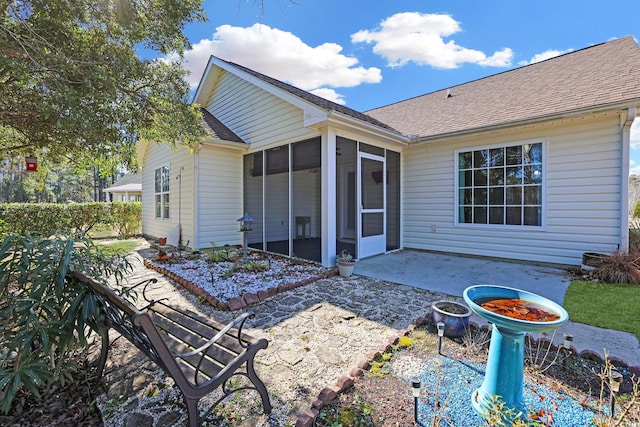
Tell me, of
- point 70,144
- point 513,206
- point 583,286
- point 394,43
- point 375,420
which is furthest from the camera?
point 394,43

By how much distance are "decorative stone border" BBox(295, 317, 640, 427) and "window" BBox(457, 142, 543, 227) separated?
4.40m

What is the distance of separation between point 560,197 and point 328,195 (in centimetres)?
486

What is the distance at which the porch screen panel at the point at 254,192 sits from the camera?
832 centimetres

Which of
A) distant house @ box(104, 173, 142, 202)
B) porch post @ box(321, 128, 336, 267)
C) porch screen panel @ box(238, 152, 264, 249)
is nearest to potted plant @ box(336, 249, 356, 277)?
porch post @ box(321, 128, 336, 267)

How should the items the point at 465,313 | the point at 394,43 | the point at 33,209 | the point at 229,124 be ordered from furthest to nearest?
1. the point at 33,209
2. the point at 394,43
3. the point at 229,124
4. the point at 465,313

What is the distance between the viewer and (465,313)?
3.23 m

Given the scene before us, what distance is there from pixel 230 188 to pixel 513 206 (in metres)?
7.45

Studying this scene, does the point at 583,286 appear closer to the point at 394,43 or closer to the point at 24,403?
the point at 24,403

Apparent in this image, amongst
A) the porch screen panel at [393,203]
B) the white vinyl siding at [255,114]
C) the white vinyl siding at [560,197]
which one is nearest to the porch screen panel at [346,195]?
the white vinyl siding at [255,114]

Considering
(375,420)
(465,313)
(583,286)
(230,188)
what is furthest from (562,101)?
(230,188)

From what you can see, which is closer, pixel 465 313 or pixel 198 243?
pixel 465 313

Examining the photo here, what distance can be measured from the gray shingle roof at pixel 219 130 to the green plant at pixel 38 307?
630cm

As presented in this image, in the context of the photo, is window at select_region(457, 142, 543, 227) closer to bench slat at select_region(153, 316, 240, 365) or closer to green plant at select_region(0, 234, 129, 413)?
bench slat at select_region(153, 316, 240, 365)

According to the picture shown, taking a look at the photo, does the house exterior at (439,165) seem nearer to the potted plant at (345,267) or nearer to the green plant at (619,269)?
the green plant at (619,269)
